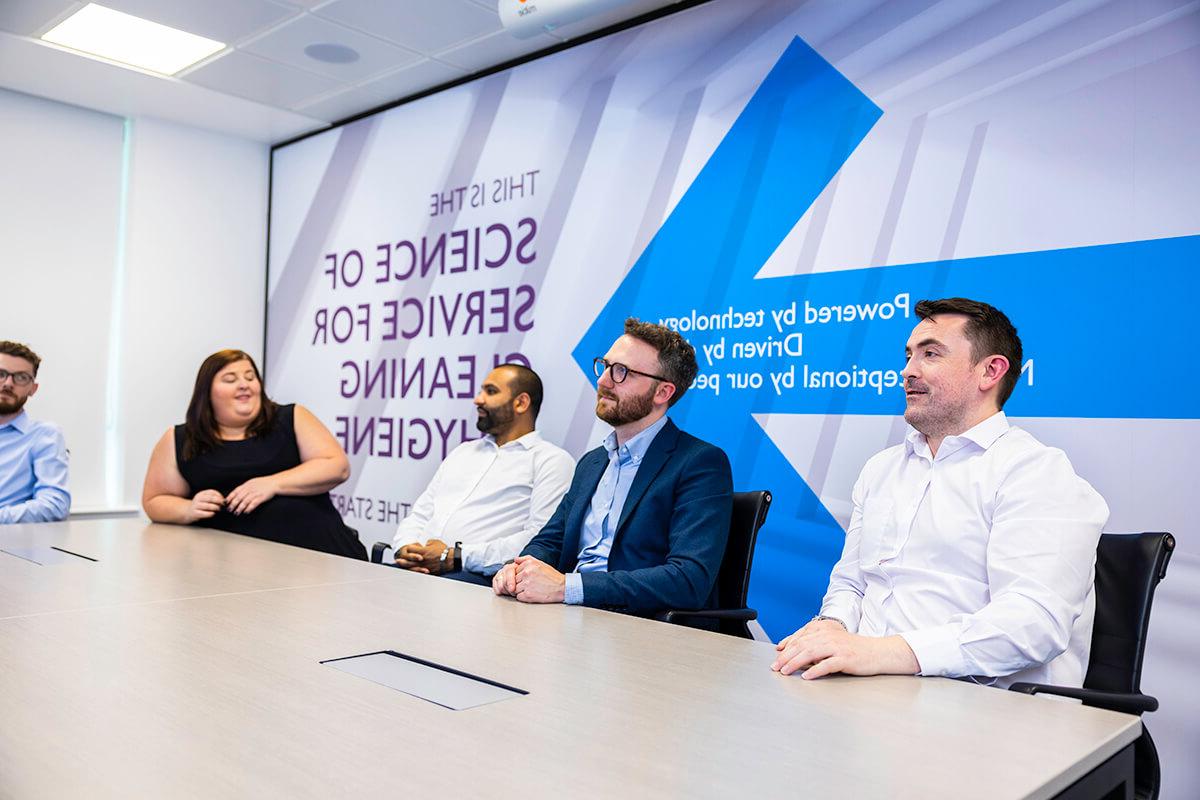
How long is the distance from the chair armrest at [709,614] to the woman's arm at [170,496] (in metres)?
1.90

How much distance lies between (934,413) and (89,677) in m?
1.80

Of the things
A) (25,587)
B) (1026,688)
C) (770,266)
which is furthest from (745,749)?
(770,266)

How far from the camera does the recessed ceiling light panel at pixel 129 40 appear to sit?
4.29 metres

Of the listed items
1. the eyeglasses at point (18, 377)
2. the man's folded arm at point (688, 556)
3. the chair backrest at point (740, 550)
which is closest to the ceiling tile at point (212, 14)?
the eyeglasses at point (18, 377)

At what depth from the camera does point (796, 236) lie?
352 centimetres

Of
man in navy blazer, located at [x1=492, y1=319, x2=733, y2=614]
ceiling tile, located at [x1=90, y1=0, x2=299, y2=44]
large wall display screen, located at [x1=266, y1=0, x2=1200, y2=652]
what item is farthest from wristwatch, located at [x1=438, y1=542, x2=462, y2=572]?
ceiling tile, located at [x1=90, y1=0, x2=299, y2=44]

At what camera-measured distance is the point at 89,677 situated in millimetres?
1348

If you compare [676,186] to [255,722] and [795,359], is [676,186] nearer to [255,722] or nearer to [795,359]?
[795,359]

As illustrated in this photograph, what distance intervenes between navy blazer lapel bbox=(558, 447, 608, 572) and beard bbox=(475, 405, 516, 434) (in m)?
1.17

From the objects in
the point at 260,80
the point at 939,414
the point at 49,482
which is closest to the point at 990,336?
the point at 939,414

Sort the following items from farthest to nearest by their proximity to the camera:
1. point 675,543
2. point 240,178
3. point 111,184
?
point 240,178, point 111,184, point 675,543

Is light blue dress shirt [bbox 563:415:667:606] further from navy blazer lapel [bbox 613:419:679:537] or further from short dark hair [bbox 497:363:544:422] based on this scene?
short dark hair [bbox 497:363:544:422]

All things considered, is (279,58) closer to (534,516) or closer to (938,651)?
(534,516)

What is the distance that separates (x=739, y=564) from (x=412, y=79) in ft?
11.5
